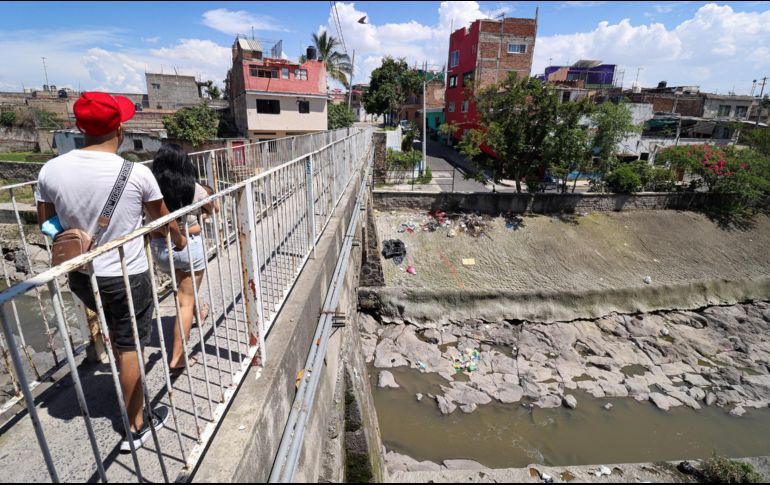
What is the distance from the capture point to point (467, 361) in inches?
393

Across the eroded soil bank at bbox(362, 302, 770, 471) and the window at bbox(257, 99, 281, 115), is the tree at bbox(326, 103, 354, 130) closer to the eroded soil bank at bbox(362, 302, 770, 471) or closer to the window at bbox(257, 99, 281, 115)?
the window at bbox(257, 99, 281, 115)

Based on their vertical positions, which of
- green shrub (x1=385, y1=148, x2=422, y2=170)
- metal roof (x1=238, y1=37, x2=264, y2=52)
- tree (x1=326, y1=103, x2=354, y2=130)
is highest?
metal roof (x1=238, y1=37, x2=264, y2=52)

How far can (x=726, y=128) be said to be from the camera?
26.4 meters

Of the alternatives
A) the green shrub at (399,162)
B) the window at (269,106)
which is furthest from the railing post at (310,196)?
the window at (269,106)

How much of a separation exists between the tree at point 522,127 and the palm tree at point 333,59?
1865cm

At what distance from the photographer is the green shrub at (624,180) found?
16.1 meters

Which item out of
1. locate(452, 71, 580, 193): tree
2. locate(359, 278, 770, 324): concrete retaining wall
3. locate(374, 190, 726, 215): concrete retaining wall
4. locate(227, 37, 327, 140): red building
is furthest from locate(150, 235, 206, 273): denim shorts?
locate(227, 37, 327, 140): red building

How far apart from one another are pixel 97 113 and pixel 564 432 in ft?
30.1

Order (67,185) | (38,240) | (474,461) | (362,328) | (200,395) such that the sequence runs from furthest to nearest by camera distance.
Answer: (38,240) < (362,328) < (474,461) < (200,395) < (67,185)

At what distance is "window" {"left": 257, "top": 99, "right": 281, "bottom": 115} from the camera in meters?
22.6

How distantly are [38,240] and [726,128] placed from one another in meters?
39.0

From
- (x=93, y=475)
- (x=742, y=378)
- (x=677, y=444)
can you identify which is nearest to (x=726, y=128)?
(x=742, y=378)

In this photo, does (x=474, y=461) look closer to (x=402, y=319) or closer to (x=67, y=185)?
(x=402, y=319)

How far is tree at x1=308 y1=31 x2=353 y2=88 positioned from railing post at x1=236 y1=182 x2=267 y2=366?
31.9m
